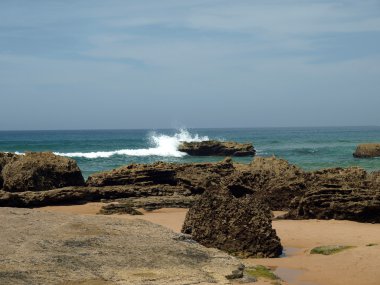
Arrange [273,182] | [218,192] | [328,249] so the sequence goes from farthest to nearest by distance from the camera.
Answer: [273,182] → [218,192] → [328,249]

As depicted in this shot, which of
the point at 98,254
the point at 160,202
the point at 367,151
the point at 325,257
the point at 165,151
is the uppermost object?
the point at 98,254

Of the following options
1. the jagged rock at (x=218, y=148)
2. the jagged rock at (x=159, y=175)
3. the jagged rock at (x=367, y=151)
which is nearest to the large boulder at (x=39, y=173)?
the jagged rock at (x=159, y=175)

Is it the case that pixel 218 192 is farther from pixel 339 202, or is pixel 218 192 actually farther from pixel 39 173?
pixel 39 173

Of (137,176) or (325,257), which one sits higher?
(137,176)

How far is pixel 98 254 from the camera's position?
7.94 m

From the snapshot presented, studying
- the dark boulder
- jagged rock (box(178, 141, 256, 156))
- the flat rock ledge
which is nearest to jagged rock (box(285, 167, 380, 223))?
the dark boulder

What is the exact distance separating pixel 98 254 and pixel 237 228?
4.75 meters

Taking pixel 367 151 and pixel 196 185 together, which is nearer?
pixel 196 185

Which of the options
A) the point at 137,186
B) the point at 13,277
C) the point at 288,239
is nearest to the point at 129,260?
the point at 13,277

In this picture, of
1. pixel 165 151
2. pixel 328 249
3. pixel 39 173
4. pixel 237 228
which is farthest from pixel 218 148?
pixel 237 228

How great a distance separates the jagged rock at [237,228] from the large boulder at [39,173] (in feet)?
37.8

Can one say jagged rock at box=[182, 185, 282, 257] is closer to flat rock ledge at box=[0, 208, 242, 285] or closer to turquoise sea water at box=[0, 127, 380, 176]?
flat rock ledge at box=[0, 208, 242, 285]

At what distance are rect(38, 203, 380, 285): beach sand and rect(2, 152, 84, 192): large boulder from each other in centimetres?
653

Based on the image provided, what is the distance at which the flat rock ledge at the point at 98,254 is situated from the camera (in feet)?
23.4
